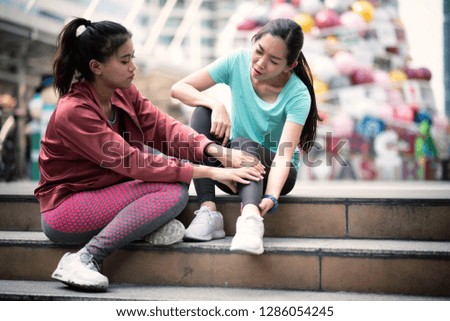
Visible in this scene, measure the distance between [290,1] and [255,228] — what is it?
514 centimetres

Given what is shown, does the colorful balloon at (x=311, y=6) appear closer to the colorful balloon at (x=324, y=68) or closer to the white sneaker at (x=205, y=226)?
the colorful balloon at (x=324, y=68)

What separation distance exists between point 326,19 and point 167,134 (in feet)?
15.3

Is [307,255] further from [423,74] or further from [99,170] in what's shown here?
[423,74]

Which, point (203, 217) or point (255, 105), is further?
point (255, 105)

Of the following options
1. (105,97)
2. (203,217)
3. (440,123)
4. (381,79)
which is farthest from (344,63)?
(105,97)

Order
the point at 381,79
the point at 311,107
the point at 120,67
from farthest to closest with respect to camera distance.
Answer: the point at 381,79 < the point at 311,107 < the point at 120,67

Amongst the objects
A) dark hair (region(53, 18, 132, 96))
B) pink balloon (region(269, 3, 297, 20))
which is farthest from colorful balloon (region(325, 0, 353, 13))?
dark hair (region(53, 18, 132, 96))

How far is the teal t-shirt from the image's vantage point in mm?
2131

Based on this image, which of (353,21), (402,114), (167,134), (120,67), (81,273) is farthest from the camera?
(402,114)

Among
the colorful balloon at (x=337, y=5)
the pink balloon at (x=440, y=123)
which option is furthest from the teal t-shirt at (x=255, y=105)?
the pink balloon at (x=440, y=123)

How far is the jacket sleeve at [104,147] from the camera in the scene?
1827 millimetres

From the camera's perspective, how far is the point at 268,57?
79.0 inches

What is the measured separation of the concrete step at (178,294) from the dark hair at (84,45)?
766 mm

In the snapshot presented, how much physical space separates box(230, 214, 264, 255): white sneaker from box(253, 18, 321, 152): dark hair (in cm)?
59
